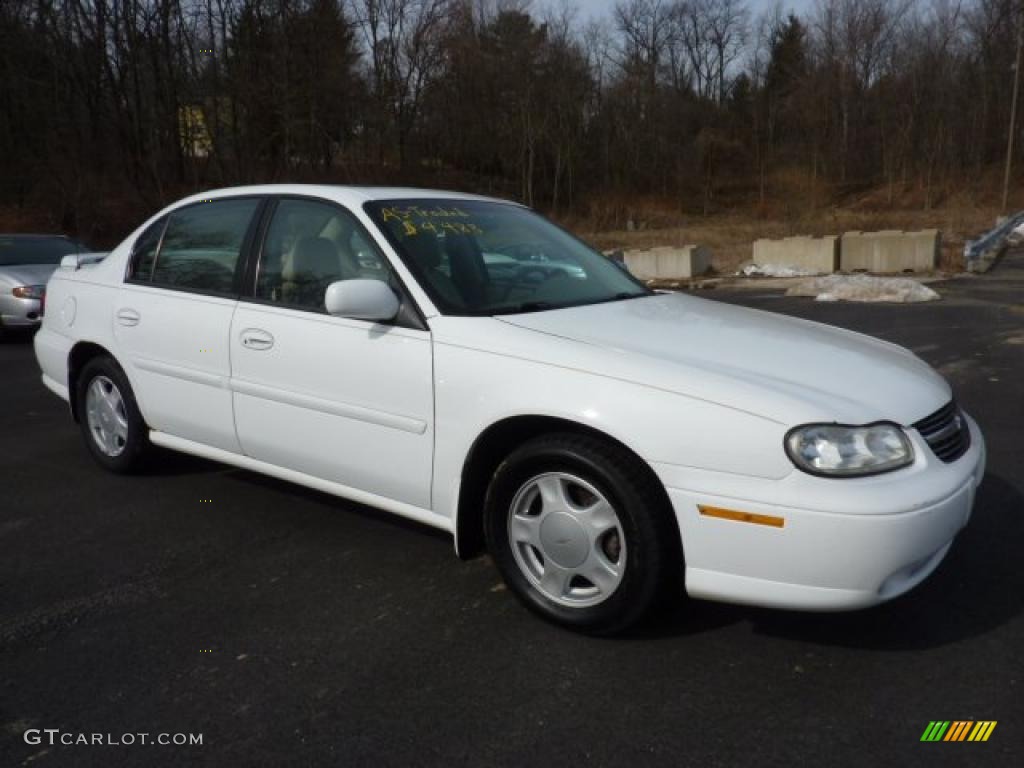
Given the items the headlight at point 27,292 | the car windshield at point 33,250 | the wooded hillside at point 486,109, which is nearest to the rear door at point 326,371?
the headlight at point 27,292

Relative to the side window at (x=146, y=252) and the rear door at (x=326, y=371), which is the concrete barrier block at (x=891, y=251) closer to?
the side window at (x=146, y=252)

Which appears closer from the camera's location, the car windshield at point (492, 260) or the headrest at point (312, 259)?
the car windshield at point (492, 260)

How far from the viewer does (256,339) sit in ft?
11.8

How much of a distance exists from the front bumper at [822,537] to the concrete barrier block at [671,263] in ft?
49.4

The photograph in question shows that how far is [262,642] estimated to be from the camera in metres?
2.85

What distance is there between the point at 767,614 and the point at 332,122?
4212cm

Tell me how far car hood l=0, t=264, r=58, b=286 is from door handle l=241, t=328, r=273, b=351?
7532 millimetres

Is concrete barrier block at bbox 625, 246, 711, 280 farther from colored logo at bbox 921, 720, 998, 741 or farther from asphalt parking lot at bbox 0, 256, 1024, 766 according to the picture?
colored logo at bbox 921, 720, 998, 741

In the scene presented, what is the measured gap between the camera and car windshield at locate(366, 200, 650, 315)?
3.30m

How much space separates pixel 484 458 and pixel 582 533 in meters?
0.46

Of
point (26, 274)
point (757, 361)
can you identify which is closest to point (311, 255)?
point (757, 361)

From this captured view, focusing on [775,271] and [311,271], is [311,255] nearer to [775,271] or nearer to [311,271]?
[311,271]

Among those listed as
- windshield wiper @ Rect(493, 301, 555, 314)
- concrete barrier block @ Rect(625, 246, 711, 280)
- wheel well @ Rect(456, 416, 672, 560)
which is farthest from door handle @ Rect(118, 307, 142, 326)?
concrete barrier block @ Rect(625, 246, 711, 280)

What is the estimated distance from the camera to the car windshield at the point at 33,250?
10859mm
